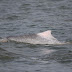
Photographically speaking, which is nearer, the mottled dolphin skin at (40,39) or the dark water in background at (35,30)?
the dark water in background at (35,30)

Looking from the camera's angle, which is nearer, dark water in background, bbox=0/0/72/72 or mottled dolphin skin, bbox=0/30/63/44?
dark water in background, bbox=0/0/72/72

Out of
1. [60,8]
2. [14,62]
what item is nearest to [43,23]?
[60,8]

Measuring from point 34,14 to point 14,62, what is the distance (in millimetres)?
11739

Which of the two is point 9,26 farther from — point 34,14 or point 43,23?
point 34,14

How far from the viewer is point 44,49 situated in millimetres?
16297

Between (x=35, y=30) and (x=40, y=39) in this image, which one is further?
(x=35, y=30)

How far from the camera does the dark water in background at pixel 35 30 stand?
13987 millimetres

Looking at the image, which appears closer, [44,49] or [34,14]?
[44,49]

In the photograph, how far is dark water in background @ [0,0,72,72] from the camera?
45.9ft

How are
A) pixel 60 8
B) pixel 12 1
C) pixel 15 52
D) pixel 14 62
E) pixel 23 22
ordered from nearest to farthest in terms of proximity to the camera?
pixel 14 62 < pixel 15 52 < pixel 23 22 < pixel 60 8 < pixel 12 1

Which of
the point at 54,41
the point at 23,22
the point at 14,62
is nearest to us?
the point at 14,62

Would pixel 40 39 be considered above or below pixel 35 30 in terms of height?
above

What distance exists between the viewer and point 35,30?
68.5ft

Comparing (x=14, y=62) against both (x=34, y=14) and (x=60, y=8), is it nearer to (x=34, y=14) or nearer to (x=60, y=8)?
(x=34, y=14)
